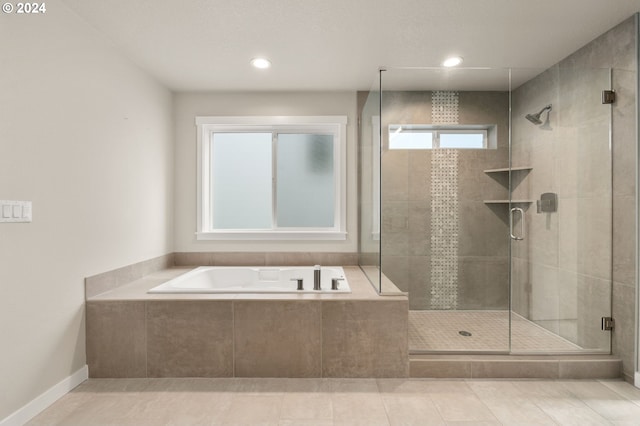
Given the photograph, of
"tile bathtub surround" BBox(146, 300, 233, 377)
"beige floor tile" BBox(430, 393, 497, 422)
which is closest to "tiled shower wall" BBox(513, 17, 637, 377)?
"beige floor tile" BBox(430, 393, 497, 422)

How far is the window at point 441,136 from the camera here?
268 cm

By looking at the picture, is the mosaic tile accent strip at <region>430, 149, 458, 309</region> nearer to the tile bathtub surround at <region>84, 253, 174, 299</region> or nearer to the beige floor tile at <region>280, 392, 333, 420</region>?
the beige floor tile at <region>280, 392, 333, 420</region>

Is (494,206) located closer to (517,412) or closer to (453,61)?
(453,61)

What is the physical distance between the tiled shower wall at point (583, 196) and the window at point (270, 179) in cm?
176

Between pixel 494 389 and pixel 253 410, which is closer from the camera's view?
pixel 253 410

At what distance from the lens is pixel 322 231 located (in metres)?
3.64

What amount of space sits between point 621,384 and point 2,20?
13.1 feet

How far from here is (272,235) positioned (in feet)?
11.9

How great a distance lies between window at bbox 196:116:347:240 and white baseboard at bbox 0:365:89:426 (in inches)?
67.7

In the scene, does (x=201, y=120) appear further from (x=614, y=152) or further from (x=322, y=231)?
(x=614, y=152)

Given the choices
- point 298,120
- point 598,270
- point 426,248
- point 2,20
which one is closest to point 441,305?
point 426,248

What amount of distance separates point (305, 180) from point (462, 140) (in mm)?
1626

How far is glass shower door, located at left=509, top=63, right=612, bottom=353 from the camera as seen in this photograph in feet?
7.89

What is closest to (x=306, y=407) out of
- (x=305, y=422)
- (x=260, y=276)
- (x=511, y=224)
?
(x=305, y=422)
